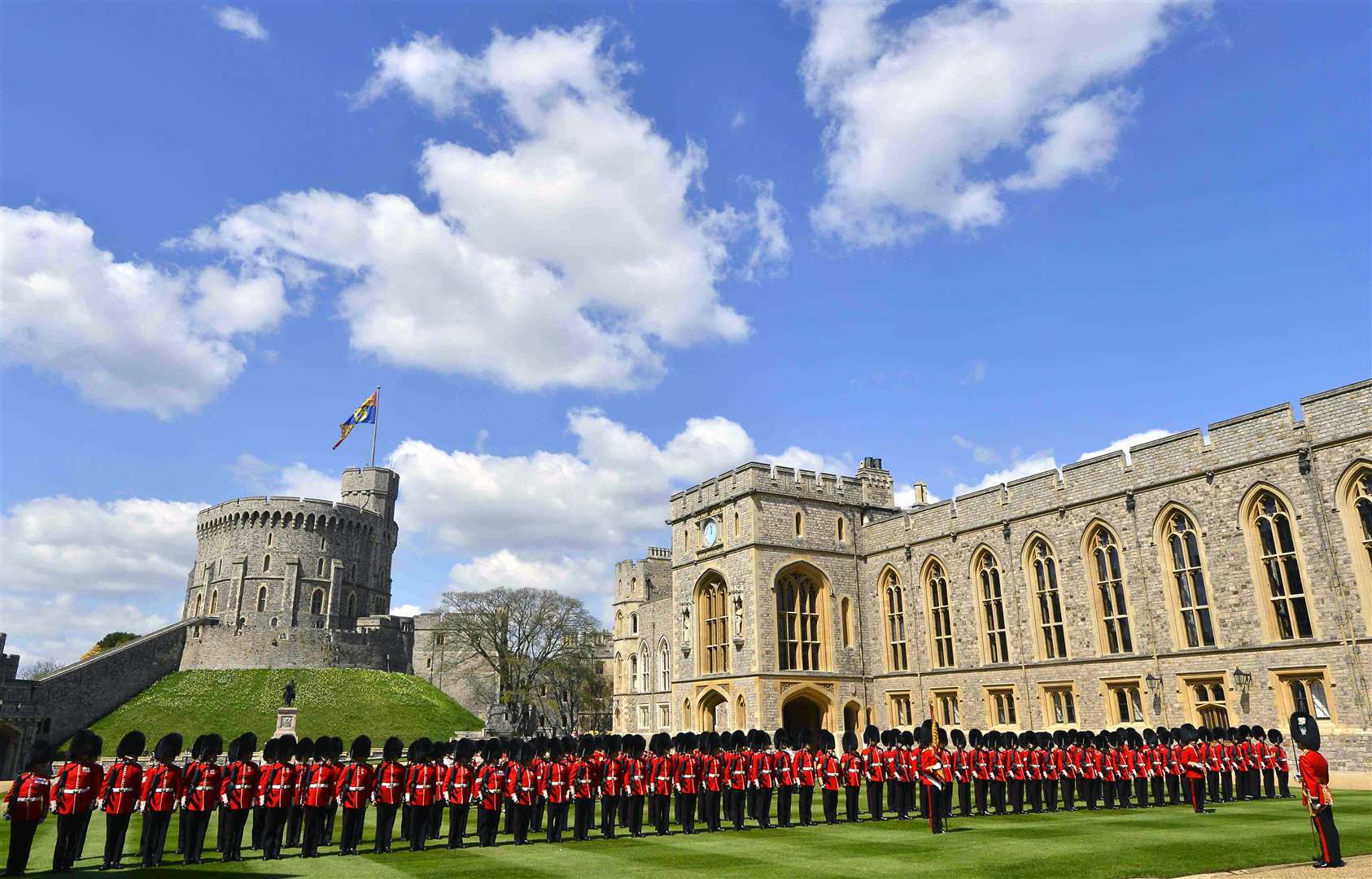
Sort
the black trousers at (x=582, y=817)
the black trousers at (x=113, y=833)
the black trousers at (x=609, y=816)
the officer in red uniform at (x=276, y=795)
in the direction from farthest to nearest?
the black trousers at (x=609, y=816) < the black trousers at (x=582, y=817) < the officer in red uniform at (x=276, y=795) < the black trousers at (x=113, y=833)

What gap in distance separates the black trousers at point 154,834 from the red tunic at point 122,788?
34 centimetres

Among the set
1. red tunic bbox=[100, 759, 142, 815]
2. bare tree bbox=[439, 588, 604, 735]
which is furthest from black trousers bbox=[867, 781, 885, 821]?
bare tree bbox=[439, 588, 604, 735]

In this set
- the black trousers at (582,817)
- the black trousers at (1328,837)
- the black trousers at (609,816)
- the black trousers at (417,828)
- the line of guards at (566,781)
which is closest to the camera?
the black trousers at (1328,837)

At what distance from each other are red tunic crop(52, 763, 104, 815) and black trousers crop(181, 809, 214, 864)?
4.64ft

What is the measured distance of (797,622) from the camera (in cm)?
3288

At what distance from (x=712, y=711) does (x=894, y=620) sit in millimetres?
7936

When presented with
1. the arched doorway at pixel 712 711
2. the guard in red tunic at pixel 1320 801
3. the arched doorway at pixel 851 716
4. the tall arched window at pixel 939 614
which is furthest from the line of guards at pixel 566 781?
the arched doorway at pixel 712 711

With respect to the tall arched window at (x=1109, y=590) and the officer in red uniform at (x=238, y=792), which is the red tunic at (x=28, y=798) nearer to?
the officer in red uniform at (x=238, y=792)

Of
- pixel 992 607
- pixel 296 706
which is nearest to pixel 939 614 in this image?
pixel 992 607

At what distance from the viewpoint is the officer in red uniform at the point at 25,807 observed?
1093cm

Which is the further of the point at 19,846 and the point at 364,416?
the point at 364,416

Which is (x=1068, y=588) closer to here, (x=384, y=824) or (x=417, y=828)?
(x=417, y=828)

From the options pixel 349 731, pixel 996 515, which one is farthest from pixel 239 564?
pixel 996 515

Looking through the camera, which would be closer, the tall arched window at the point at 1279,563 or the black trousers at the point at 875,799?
the black trousers at the point at 875,799
